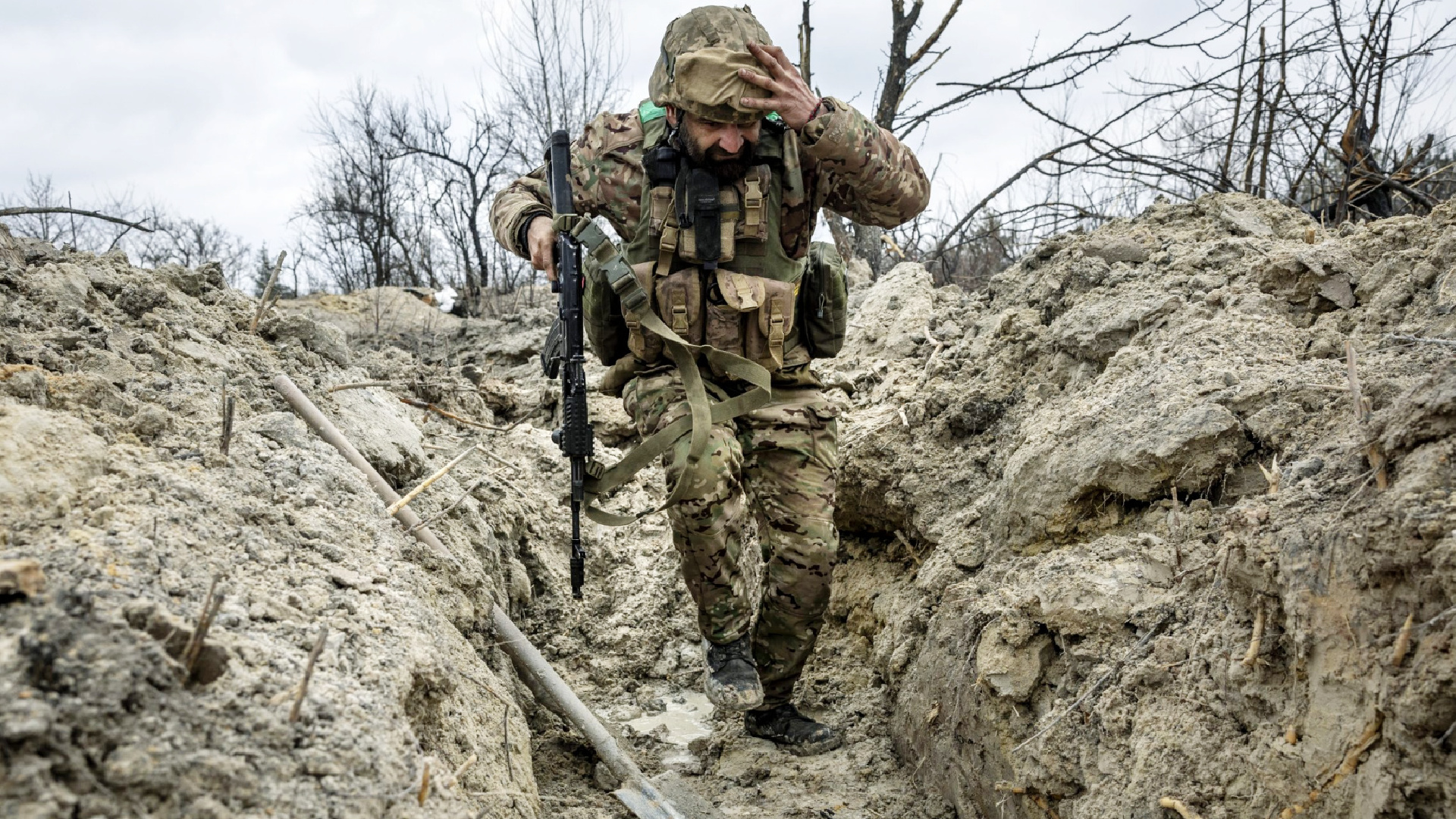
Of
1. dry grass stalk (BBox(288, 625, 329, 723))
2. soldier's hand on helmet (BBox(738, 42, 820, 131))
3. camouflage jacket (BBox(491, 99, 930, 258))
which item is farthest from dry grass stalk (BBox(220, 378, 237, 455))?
soldier's hand on helmet (BBox(738, 42, 820, 131))

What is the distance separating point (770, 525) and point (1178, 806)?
1593 mm

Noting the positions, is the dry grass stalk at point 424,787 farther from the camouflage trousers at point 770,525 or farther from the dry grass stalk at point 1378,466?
the dry grass stalk at point 1378,466

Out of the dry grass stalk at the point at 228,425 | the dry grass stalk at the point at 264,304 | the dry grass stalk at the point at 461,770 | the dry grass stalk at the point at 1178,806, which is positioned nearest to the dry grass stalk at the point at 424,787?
the dry grass stalk at the point at 461,770

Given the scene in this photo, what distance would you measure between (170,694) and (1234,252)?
3448 mm

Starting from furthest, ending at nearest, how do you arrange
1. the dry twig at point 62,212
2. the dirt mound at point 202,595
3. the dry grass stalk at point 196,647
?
the dry twig at point 62,212 → the dry grass stalk at point 196,647 → the dirt mound at point 202,595

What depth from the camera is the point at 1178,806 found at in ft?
6.19

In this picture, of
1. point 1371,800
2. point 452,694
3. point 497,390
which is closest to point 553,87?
point 497,390

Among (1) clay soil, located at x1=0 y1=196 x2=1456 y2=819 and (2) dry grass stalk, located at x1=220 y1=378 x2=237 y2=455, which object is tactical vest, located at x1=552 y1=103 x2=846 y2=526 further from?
(2) dry grass stalk, located at x1=220 y1=378 x2=237 y2=455

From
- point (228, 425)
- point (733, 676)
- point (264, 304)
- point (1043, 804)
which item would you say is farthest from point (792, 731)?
point (264, 304)

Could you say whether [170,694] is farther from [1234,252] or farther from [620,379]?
[1234,252]

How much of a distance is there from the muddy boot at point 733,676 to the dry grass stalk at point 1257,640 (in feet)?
5.18

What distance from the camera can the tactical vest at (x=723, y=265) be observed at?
3.08 m

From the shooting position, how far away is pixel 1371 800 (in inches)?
62.0

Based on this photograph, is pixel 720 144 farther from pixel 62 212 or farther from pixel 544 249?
pixel 62 212
